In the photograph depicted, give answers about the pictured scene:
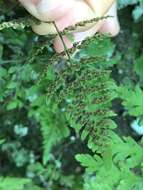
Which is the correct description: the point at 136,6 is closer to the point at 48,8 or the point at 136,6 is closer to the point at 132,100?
the point at 132,100

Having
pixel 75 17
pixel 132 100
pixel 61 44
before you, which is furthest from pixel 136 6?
pixel 75 17

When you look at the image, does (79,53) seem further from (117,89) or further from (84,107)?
(84,107)

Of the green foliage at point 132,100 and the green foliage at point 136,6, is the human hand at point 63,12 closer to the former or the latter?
the green foliage at point 132,100

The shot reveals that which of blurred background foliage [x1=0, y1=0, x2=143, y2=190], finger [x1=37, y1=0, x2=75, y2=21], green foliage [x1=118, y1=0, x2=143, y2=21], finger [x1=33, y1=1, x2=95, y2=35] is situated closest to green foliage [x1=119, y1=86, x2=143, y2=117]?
blurred background foliage [x1=0, y1=0, x2=143, y2=190]

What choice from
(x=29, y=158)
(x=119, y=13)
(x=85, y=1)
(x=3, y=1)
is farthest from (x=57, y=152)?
(x=85, y=1)

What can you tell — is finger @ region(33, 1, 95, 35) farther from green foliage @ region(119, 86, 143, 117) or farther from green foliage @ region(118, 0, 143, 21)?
green foliage @ region(118, 0, 143, 21)

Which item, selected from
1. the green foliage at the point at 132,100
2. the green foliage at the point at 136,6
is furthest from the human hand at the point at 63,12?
the green foliage at the point at 136,6

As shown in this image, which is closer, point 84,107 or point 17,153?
point 84,107

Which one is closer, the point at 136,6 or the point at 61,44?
the point at 61,44
